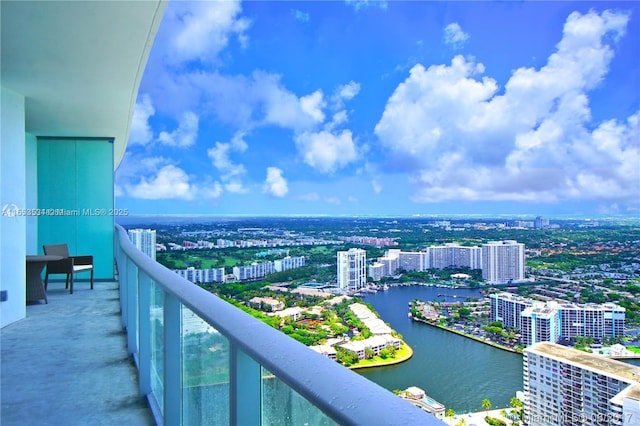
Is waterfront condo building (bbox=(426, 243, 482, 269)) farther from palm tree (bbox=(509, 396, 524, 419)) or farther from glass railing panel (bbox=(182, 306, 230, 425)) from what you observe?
glass railing panel (bbox=(182, 306, 230, 425))

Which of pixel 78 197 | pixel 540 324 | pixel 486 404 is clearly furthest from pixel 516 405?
pixel 78 197

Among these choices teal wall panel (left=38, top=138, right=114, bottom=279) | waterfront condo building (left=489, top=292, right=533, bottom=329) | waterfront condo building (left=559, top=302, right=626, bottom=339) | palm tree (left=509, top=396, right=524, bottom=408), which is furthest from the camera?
teal wall panel (left=38, top=138, right=114, bottom=279)

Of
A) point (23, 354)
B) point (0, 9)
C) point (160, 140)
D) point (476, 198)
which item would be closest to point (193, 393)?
point (23, 354)

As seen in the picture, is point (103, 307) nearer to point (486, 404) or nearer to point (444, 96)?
point (486, 404)

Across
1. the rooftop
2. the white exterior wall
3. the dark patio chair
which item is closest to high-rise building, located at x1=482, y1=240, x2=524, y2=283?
the rooftop

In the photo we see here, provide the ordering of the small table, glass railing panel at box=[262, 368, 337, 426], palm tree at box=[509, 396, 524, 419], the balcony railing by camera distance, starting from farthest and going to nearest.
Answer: the small table
palm tree at box=[509, 396, 524, 419]
glass railing panel at box=[262, 368, 337, 426]
the balcony railing
